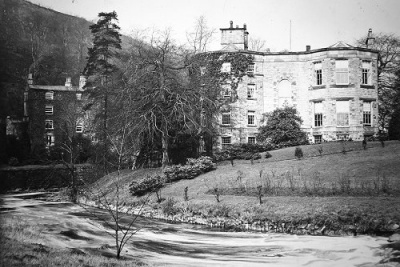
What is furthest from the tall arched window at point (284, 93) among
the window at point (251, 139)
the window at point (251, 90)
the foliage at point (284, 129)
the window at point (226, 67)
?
the window at point (226, 67)

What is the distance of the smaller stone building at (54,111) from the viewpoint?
21344 millimetres

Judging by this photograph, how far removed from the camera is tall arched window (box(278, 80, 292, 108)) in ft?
93.5

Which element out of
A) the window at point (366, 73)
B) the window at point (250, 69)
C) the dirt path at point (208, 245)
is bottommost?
the dirt path at point (208, 245)

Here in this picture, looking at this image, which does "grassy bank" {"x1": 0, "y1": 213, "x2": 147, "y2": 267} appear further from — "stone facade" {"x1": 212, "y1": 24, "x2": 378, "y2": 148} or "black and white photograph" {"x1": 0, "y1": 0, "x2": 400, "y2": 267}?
"stone facade" {"x1": 212, "y1": 24, "x2": 378, "y2": 148}

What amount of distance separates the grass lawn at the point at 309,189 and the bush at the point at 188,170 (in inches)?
19.9

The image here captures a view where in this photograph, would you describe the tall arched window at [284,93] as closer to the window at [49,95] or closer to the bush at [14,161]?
the window at [49,95]

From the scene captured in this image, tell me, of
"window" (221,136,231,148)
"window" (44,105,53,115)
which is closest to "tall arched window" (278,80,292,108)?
"window" (221,136,231,148)

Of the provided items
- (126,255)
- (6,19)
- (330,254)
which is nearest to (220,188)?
(126,255)

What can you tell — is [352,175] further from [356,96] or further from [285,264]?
[356,96]

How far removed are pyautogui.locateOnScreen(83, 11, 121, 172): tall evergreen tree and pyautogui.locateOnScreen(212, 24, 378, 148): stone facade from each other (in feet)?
31.8

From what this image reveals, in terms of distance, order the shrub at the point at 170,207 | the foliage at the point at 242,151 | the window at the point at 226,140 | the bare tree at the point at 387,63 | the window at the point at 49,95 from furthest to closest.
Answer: the window at the point at 226,140 < the window at the point at 49,95 < the foliage at the point at 242,151 < the shrub at the point at 170,207 < the bare tree at the point at 387,63

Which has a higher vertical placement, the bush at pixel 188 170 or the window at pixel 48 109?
the window at pixel 48 109

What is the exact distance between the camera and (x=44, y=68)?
2094 centimetres

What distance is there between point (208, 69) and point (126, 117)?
33.4ft
